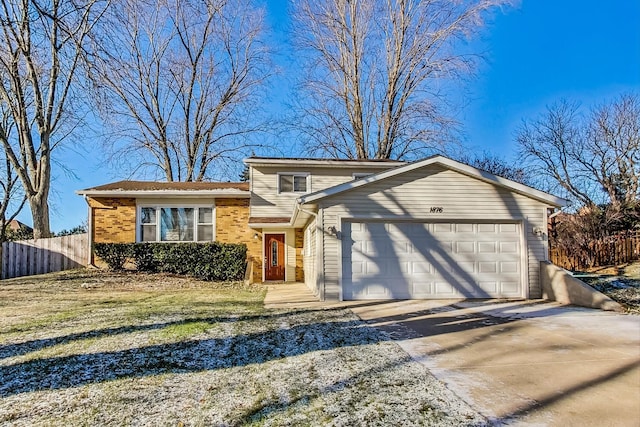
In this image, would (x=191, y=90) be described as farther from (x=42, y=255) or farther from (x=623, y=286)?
(x=623, y=286)

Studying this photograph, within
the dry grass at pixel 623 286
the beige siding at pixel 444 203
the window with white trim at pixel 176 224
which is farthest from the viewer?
the window with white trim at pixel 176 224

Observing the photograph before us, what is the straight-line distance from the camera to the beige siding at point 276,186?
15.5 metres

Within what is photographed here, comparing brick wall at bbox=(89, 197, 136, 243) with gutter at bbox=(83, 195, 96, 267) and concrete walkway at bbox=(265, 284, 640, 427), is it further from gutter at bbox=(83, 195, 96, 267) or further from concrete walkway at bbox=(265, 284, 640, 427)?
concrete walkway at bbox=(265, 284, 640, 427)

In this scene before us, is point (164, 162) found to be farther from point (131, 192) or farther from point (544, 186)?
point (544, 186)

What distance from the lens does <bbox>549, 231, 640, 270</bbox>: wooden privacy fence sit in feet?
48.2

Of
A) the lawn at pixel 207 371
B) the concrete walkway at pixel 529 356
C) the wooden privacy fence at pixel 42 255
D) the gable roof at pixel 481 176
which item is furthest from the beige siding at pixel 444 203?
the wooden privacy fence at pixel 42 255

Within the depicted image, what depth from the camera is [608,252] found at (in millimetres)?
14930

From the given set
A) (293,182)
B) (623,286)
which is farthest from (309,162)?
(623,286)

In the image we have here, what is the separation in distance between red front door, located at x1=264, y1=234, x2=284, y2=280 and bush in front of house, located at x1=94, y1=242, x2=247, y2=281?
4.59ft

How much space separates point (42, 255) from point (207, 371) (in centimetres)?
1422

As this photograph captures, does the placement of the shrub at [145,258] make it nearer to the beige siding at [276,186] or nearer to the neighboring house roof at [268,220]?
the neighboring house roof at [268,220]

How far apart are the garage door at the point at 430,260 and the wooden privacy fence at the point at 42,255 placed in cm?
1145

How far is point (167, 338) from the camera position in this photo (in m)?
5.60

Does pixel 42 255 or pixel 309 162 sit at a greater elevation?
pixel 309 162
